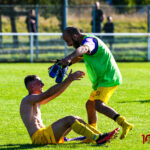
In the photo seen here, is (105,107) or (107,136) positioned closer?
(107,136)

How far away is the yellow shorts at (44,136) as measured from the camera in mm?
6527

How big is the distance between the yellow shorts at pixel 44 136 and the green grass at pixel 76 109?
0.32ft

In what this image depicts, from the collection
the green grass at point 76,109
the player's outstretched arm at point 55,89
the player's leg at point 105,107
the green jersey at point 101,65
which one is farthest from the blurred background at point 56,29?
the player's outstretched arm at point 55,89

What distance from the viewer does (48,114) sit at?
951 centimetres

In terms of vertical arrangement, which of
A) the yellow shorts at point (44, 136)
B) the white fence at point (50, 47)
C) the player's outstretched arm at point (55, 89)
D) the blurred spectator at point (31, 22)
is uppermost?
the player's outstretched arm at point (55, 89)

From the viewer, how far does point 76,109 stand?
10.1m

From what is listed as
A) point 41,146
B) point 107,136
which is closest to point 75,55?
point 107,136

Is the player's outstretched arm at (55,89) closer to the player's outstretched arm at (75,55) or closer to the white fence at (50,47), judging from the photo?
the player's outstretched arm at (75,55)

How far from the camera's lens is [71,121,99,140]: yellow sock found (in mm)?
6430

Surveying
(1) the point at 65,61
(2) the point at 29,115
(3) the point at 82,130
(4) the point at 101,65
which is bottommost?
(3) the point at 82,130

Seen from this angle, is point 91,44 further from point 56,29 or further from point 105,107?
point 56,29

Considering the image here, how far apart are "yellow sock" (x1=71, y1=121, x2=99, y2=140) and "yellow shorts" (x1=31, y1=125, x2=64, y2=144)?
326mm

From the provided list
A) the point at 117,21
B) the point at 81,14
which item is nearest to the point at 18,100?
the point at 81,14

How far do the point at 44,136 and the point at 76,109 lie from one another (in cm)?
354
